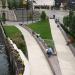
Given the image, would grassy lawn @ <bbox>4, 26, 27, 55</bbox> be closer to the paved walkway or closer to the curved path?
the curved path

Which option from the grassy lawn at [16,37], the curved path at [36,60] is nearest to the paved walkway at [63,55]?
the curved path at [36,60]

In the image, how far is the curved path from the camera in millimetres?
38656

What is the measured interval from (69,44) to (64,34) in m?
7.56

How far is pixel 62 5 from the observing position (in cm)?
10350

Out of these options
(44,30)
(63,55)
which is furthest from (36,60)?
(44,30)

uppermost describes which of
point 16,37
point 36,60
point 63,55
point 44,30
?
point 36,60

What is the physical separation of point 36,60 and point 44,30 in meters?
20.7

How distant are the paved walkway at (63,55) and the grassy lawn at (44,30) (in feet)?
2.83

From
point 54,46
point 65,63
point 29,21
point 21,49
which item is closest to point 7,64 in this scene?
point 21,49

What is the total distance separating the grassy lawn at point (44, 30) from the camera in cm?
5514

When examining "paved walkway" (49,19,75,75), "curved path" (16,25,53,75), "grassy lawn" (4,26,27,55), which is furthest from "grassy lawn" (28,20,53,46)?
"grassy lawn" (4,26,27,55)

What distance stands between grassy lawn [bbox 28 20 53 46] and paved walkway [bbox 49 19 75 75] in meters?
0.86

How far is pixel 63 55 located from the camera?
45594 mm

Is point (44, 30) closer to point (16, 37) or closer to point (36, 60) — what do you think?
point (16, 37)
